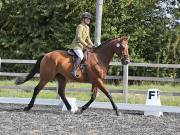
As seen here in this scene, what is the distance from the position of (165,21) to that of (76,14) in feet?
12.5

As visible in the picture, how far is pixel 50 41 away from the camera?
22.7 meters

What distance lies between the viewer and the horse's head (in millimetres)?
11859

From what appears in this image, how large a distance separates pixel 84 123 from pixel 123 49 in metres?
2.47

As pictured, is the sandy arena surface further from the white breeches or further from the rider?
the white breeches

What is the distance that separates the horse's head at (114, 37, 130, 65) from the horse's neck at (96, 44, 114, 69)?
0.18 metres

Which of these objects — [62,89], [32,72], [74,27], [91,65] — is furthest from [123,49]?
[74,27]

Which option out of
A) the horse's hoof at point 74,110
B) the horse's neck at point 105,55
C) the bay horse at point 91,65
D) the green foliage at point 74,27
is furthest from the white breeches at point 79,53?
the green foliage at point 74,27

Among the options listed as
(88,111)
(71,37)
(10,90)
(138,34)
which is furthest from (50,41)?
(88,111)

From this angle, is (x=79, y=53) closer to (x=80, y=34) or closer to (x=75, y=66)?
(x=75, y=66)

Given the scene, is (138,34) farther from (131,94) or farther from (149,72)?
(131,94)

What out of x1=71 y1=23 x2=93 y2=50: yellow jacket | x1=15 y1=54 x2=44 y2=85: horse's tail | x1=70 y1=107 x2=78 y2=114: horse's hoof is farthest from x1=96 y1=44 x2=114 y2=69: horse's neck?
x1=15 y1=54 x2=44 y2=85: horse's tail

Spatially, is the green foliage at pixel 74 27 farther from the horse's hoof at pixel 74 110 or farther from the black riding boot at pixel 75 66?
the black riding boot at pixel 75 66

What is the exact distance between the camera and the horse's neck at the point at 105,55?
39.5ft

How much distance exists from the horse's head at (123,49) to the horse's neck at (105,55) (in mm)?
181
